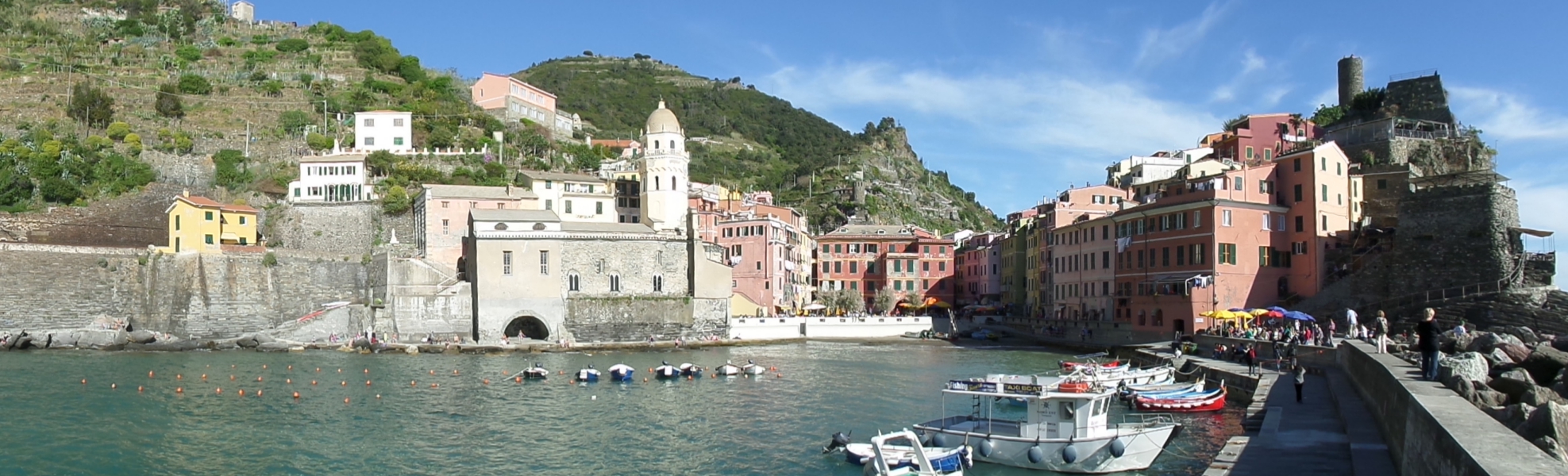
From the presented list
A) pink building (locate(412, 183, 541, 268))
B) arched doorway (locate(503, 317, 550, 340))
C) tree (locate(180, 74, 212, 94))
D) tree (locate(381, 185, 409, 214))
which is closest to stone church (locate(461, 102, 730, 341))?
arched doorway (locate(503, 317, 550, 340))

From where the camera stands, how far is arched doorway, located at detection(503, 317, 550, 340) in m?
59.3

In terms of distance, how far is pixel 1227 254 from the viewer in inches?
1891

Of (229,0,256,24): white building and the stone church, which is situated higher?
(229,0,256,24): white building

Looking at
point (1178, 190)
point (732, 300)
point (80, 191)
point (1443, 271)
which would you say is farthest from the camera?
point (732, 300)

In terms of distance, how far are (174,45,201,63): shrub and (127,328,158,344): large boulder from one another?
163 feet

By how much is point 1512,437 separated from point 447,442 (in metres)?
22.7

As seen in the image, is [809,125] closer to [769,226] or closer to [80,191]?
[769,226]

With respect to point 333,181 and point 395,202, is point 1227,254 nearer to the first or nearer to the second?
point 395,202

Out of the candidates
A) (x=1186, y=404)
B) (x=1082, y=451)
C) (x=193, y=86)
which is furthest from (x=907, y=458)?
(x=193, y=86)

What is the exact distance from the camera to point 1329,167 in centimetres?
5009

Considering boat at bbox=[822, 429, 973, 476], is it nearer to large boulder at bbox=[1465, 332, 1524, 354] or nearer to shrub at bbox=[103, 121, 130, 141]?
large boulder at bbox=[1465, 332, 1524, 354]

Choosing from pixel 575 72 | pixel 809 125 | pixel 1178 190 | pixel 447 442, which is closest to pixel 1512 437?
pixel 447 442

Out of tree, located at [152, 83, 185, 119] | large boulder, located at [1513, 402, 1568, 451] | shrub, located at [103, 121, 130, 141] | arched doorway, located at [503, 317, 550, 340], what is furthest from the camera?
tree, located at [152, 83, 185, 119]

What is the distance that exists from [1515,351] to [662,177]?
178ft
